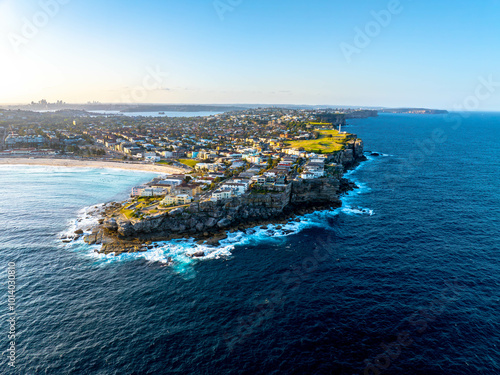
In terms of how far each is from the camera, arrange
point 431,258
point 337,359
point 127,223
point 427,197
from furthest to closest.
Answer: point 427,197 < point 127,223 < point 431,258 < point 337,359

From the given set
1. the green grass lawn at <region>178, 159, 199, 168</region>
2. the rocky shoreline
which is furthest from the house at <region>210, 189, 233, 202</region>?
Result: the green grass lawn at <region>178, 159, 199, 168</region>

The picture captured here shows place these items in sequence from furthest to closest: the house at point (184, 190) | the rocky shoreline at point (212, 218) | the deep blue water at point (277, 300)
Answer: the house at point (184, 190), the rocky shoreline at point (212, 218), the deep blue water at point (277, 300)

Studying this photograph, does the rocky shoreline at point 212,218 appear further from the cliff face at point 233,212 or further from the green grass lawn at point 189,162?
the green grass lawn at point 189,162

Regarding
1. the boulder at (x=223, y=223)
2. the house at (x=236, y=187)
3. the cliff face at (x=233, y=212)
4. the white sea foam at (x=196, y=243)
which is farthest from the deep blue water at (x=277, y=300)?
the house at (x=236, y=187)

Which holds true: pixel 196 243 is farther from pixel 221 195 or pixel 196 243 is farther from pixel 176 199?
pixel 176 199

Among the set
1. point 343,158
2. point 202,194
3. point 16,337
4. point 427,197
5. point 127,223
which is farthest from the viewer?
point 343,158

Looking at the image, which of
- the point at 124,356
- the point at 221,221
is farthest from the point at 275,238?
the point at 124,356

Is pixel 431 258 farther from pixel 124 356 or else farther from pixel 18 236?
pixel 18 236
